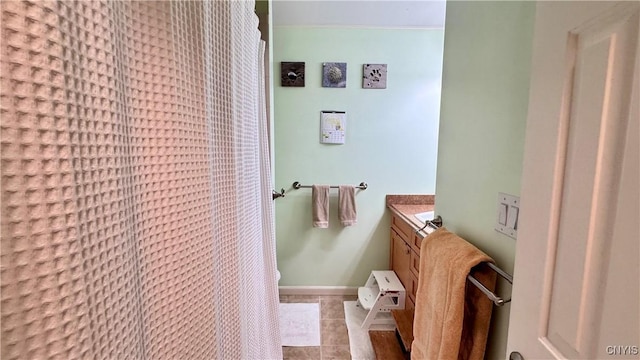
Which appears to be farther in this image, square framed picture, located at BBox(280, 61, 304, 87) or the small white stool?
square framed picture, located at BBox(280, 61, 304, 87)

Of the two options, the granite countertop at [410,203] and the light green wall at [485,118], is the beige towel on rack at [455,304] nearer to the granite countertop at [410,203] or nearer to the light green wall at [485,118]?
the light green wall at [485,118]

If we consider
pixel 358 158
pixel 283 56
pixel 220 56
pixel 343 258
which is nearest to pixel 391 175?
pixel 358 158

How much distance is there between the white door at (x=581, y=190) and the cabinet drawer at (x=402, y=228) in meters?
1.33

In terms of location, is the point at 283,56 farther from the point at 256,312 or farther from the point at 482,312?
the point at 482,312

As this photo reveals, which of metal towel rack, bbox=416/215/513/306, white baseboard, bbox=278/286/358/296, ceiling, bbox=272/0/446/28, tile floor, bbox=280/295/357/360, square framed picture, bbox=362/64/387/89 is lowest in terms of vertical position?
tile floor, bbox=280/295/357/360

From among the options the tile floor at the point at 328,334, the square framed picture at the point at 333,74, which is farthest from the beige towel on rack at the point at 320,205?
the square framed picture at the point at 333,74

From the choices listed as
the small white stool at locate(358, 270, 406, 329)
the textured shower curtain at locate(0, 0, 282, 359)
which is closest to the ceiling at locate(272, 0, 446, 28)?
the textured shower curtain at locate(0, 0, 282, 359)

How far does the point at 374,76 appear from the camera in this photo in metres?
2.39

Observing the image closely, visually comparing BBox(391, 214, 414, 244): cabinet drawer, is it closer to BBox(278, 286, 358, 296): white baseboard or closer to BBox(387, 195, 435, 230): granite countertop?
BBox(387, 195, 435, 230): granite countertop

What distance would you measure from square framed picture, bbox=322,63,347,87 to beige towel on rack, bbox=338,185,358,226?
0.96 m

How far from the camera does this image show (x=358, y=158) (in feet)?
8.16

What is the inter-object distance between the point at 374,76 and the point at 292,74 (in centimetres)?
75

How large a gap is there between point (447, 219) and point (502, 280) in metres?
0.42

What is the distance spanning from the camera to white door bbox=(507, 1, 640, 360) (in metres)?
0.41
